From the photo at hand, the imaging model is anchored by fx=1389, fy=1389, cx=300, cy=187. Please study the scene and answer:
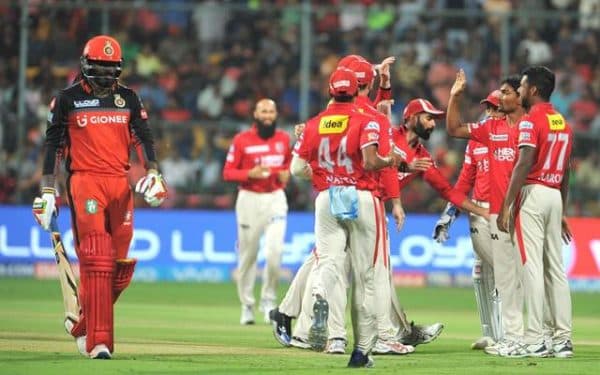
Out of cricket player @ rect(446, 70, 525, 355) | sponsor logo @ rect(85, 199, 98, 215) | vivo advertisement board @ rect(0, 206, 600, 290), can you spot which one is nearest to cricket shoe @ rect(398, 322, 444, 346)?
cricket player @ rect(446, 70, 525, 355)

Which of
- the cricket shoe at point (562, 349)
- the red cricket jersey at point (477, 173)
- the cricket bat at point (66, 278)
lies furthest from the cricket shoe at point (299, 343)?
the cricket shoe at point (562, 349)

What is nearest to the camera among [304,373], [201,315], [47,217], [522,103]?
[304,373]

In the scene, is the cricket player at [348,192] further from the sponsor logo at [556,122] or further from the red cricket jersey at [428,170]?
the red cricket jersey at [428,170]

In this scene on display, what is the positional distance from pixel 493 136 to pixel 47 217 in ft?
14.7

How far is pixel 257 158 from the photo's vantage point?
19438 millimetres

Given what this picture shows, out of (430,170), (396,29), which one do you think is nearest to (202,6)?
(396,29)

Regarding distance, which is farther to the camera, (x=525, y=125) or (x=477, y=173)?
(x=477, y=173)

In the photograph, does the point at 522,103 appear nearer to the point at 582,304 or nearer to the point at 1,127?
the point at 582,304

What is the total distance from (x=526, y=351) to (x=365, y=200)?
2.46 metres

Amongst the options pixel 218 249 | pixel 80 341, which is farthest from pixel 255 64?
pixel 80 341

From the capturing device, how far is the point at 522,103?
43.6 feet

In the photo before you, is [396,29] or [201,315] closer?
[201,315]

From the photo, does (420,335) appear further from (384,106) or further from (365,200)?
(365,200)

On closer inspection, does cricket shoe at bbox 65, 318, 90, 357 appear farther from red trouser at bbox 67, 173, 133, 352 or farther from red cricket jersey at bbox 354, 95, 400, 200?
A: red cricket jersey at bbox 354, 95, 400, 200
